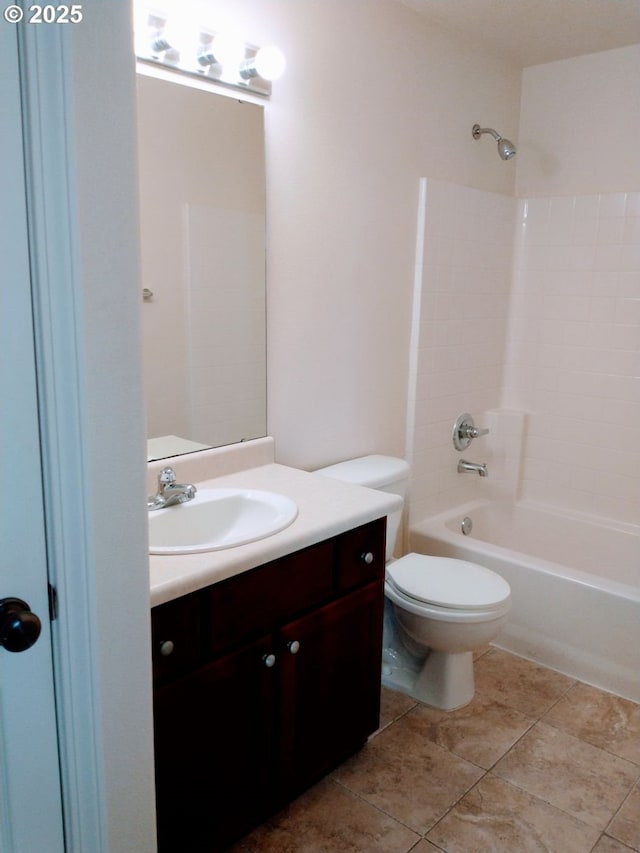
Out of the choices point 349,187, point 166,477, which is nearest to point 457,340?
point 349,187

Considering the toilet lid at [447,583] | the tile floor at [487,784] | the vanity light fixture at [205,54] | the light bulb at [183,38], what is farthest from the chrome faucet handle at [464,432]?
the light bulb at [183,38]

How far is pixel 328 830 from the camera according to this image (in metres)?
1.87

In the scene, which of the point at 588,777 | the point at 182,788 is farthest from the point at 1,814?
the point at 588,777

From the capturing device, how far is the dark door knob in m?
1.03

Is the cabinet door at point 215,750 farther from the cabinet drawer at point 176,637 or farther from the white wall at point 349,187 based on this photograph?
the white wall at point 349,187

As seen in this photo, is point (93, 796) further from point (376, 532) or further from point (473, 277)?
A: point (473, 277)

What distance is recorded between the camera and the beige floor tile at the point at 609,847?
5.96 feet

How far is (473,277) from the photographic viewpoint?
314 cm

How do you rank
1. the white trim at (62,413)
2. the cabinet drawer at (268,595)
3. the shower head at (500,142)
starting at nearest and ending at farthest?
the white trim at (62,413)
the cabinet drawer at (268,595)
the shower head at (500,142)

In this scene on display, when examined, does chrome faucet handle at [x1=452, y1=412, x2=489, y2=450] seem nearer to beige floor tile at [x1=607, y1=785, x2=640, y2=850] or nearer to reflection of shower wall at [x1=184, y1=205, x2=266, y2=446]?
reflection of shower wall at [x1=184, y1=205, x2=266, y2=446]

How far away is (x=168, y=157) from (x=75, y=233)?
102 centimetres

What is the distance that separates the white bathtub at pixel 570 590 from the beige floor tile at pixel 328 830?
1071mm

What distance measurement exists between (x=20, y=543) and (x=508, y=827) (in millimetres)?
1573

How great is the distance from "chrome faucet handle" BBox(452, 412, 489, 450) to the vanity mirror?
4.08ft
